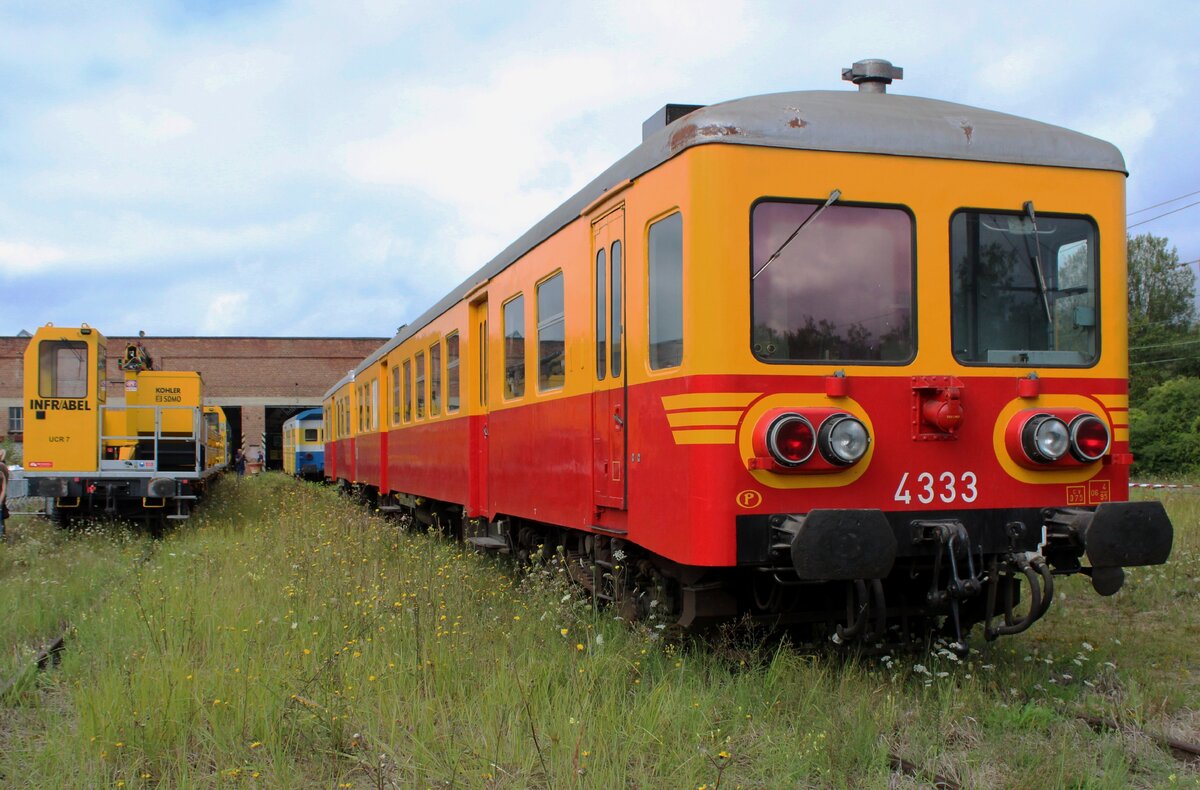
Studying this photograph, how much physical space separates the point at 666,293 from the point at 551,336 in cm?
206

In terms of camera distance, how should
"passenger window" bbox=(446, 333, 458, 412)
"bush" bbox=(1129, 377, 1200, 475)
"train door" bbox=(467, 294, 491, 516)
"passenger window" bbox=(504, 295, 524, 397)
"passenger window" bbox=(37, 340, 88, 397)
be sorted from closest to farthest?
1. "passenger window" bbox=(504, 295, 524, 397)
2. "train door" bbox=(467, 294, 491, 516)
3. "passenger window" bbox=(446, 333, 458, 412)
4. "passenger window" bbox=(37, 340, 88, 397)
5. "bush" bbox=(1129, 377, 1200, 475)

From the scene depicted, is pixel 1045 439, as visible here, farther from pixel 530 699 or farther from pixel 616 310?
pixel 530 699

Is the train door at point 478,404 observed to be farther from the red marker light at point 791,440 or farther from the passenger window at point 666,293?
the red marker light at point 791,440

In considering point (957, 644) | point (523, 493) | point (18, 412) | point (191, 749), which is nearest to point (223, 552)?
point (523, 493)

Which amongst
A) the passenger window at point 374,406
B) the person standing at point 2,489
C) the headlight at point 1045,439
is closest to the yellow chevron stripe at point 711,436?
the headlight at point 1045,439

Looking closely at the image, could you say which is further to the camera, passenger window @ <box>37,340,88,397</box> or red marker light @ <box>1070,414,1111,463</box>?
passenger window @ <box>37,340,88,397</box>

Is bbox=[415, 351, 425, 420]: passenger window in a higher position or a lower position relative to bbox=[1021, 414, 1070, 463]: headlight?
higher

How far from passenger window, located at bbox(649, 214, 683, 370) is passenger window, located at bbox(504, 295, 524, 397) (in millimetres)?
2745

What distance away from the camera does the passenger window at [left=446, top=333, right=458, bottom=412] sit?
11203 millimetres

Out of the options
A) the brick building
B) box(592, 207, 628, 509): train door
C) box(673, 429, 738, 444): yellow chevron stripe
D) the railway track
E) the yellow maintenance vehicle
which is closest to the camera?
box(673, 429, 738, 444): yellow chevron stripe

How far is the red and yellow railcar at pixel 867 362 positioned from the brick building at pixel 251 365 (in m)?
45.3

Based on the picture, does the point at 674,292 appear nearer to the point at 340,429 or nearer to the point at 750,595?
the point at 750,595

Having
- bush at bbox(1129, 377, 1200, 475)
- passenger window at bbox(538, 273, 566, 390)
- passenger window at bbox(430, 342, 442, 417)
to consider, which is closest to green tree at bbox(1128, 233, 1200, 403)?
bush at bbox(1129, 377, 1200, 475)

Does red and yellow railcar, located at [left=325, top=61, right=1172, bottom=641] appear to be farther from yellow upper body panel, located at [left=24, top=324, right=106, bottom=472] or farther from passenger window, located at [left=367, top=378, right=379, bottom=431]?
passenger window, located at [left=367, top=378, right=379, bottom=431]
